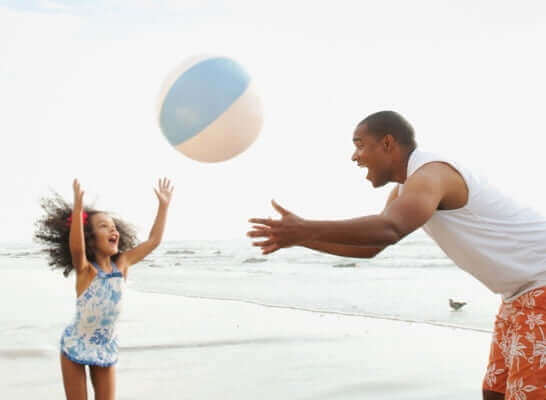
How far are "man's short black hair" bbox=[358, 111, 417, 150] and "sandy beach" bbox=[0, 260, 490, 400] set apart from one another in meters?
2.58

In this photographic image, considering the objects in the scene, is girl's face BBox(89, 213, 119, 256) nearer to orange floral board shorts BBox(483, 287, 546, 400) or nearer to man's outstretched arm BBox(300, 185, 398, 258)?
man's outstretched arm BBox(300, 185, 398, 258)

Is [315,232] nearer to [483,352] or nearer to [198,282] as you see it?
[483,352]

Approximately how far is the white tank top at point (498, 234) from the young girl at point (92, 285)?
2175 mm

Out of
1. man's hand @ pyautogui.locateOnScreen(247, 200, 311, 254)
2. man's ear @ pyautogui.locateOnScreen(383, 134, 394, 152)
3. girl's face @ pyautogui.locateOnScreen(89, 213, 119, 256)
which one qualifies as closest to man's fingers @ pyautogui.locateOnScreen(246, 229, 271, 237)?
man's hand @ pyautogui.locateOnScreen(247, 200, 311, 254)

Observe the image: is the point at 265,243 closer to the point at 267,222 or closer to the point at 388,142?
the point at 267,222

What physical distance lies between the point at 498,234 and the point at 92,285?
2491 mm

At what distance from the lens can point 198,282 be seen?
16.9 meters

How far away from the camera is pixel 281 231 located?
A: 2.38m

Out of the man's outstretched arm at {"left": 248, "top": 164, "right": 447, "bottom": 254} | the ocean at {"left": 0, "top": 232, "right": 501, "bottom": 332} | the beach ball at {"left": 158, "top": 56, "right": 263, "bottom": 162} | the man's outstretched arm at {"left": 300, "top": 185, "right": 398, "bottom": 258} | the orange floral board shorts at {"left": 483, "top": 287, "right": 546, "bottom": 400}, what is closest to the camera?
the man's outstretched arm at {"left": 248, "top": 164, "right": 447, "bottom": 254}

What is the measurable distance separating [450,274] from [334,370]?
13.6 meters

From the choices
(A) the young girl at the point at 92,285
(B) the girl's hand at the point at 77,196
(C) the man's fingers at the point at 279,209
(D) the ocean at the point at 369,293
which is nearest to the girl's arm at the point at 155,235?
(A) the young girl at the point at 92,285

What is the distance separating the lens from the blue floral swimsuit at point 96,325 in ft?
12.4

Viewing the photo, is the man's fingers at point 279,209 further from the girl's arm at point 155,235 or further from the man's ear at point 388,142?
the girl's arm at point 155,235

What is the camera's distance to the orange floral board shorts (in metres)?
2.61
